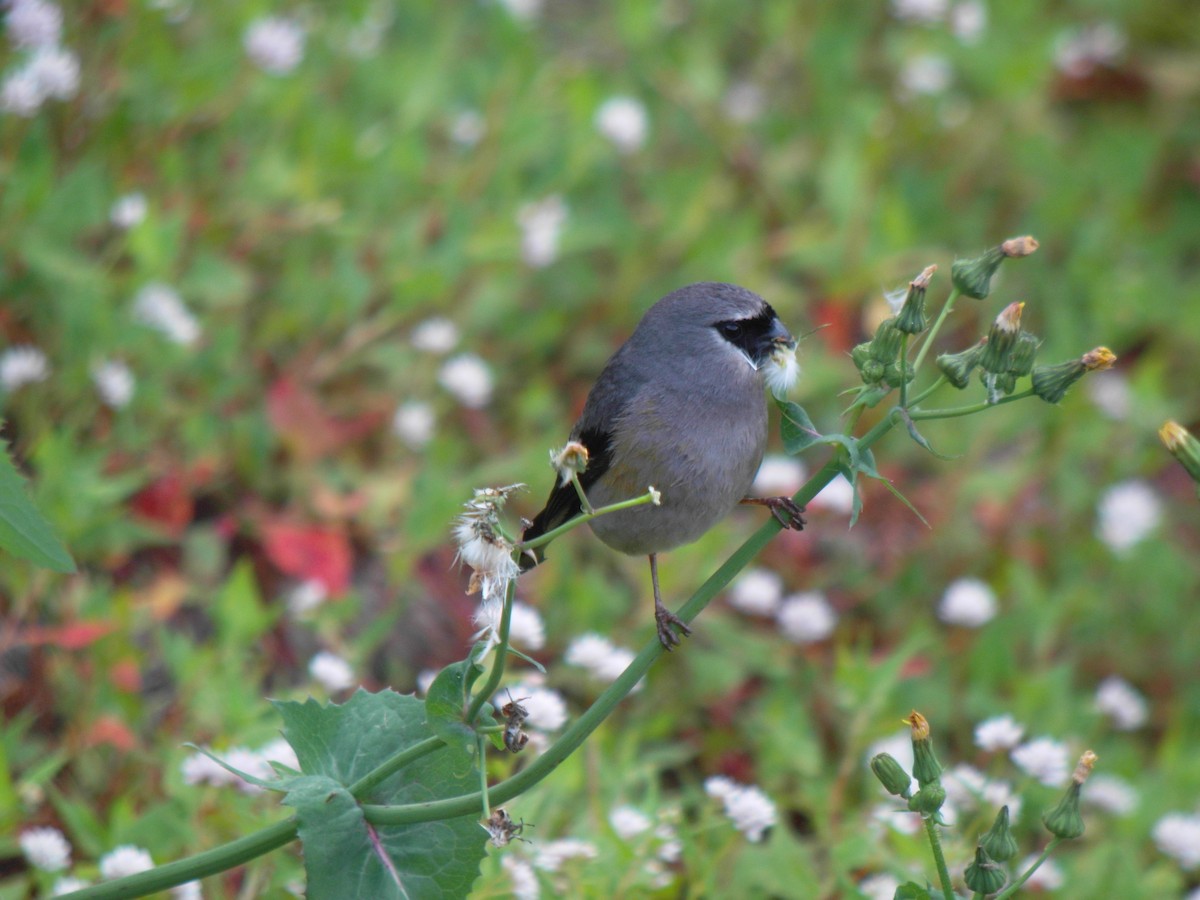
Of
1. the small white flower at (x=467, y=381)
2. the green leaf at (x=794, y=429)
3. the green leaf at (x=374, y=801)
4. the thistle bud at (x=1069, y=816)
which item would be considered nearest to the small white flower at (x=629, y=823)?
the green leaf at (x=374, y=801)

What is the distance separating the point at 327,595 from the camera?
409 cm

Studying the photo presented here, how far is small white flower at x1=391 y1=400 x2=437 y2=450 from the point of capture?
4648 mm

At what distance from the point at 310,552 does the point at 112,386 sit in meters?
0.85

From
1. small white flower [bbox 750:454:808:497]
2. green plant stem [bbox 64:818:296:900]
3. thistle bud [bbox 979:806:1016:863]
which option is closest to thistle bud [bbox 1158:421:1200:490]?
thistle bud [bbox 979:806:1016:863]

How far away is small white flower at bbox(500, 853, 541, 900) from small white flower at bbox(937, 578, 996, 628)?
6.84 ft

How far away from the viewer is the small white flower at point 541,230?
5.11 meters

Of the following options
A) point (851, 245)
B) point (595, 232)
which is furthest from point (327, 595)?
point (851, 245)

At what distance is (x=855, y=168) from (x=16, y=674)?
3.96 m

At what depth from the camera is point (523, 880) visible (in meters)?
2.84

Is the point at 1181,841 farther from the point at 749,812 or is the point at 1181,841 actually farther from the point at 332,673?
the point at 332,673

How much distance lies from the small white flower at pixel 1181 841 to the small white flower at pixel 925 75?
12.7 ft

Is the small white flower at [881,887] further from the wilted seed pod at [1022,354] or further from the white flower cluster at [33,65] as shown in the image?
the white flower cluster at [33,65]

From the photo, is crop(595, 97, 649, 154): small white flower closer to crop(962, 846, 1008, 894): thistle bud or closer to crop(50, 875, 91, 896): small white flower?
crop(50, 875, 91, 896): small white flower

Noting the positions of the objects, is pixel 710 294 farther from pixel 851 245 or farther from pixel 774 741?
pixel 851 245
